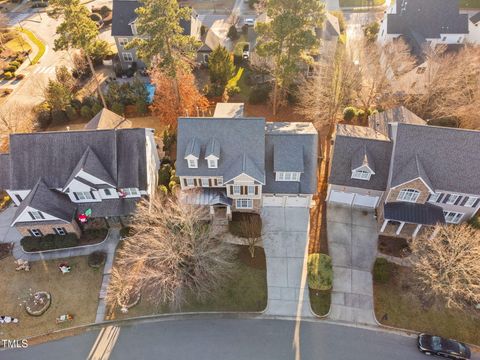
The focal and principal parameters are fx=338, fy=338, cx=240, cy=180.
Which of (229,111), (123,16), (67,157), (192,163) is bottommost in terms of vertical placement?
(192,163)

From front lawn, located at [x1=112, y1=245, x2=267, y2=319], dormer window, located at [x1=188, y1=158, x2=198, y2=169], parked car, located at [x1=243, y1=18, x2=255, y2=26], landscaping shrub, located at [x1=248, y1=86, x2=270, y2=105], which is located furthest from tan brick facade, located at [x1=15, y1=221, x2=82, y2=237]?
parked car, located at [x1=243, y1=18, x2=255, y2=26]

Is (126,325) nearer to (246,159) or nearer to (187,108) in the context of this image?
(246,159)

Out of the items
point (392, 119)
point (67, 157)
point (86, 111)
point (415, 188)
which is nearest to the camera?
point (415, 188)

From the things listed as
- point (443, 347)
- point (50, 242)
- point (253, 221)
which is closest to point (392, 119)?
point (253, 221)

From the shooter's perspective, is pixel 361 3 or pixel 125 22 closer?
pixel 125 22

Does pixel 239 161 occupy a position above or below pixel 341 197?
above

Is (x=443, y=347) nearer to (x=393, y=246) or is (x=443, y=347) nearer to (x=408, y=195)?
(x=393, y=246)

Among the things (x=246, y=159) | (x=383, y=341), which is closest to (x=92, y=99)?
(x=246, y=159)

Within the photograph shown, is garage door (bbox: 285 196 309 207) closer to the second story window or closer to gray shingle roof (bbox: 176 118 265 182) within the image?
gray shingle roof (bbox: 176 118 265 182)
